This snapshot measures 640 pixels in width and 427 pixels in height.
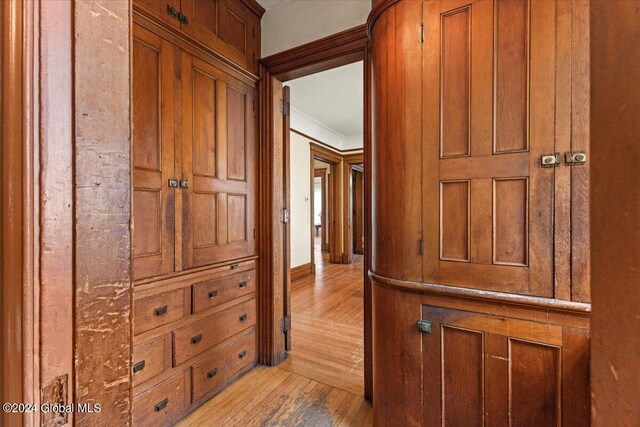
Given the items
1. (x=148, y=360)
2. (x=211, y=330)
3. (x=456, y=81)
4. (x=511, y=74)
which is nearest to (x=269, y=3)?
(x=456, y=81)

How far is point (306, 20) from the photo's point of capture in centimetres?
207

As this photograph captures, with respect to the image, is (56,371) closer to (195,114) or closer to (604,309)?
(604,309)

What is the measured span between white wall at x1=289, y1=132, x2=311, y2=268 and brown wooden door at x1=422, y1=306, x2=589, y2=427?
141 inches

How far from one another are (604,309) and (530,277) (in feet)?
2.64

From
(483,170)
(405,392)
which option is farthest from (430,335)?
(483,170)

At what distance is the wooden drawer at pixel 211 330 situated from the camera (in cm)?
167

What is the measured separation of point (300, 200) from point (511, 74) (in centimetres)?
400

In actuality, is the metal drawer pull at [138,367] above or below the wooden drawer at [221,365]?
above

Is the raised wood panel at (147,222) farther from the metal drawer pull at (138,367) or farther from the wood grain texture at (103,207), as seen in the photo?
the wood grain texture at (103,207)

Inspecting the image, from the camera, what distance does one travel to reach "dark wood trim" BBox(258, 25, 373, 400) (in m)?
1.84

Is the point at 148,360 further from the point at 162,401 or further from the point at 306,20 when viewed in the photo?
the point at 306,20

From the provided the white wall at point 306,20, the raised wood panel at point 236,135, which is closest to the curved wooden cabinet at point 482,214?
the white wall at point 306,20

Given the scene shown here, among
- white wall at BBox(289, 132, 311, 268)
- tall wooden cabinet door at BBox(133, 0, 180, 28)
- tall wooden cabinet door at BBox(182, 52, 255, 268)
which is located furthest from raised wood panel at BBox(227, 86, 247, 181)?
white wall at BBox(289, 132, 311, 268)

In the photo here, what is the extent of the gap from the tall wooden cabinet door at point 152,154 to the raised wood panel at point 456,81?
4.69 feet
